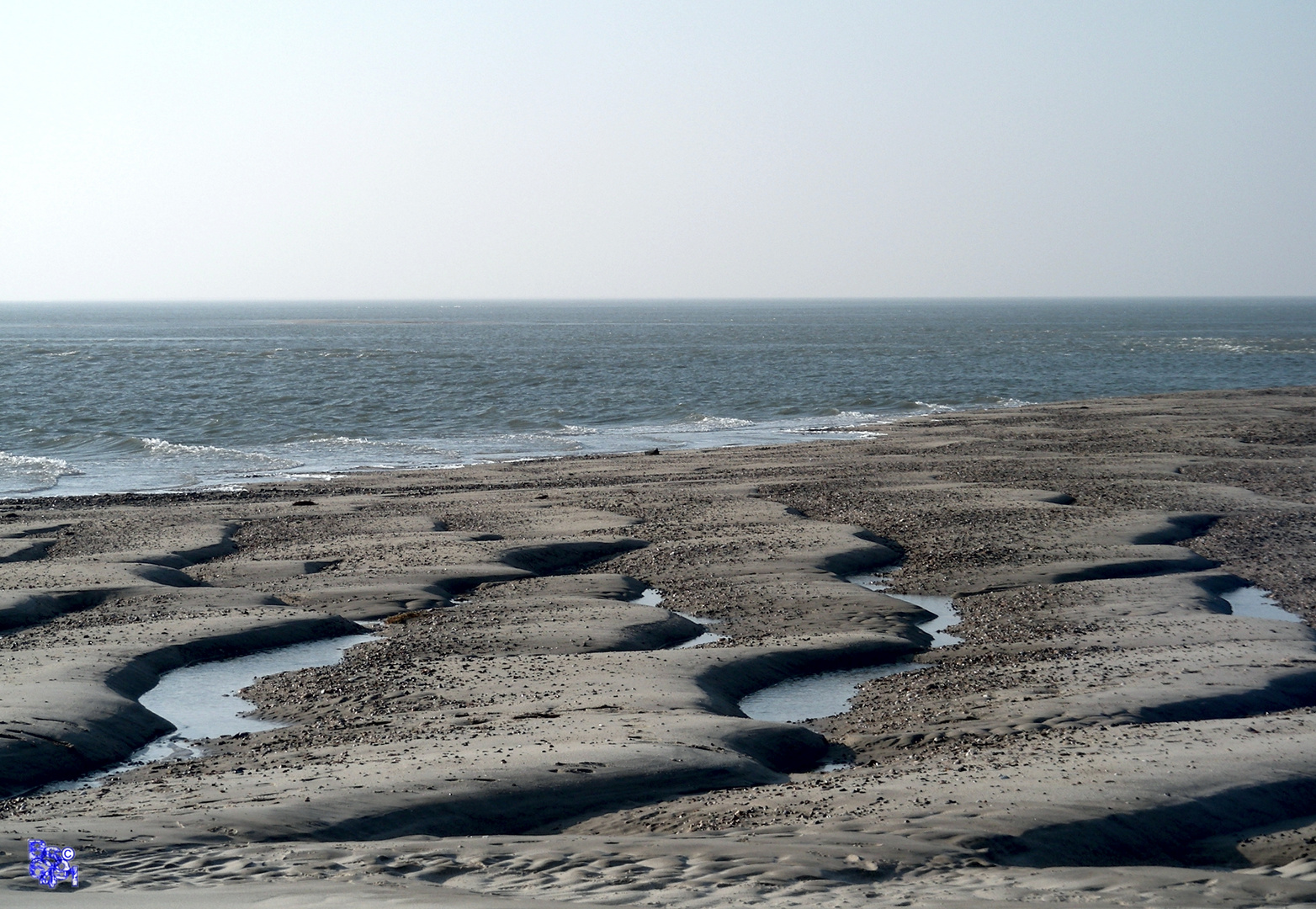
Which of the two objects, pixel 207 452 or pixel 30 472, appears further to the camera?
pixel 207 452

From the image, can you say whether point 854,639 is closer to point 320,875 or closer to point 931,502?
point 320,875

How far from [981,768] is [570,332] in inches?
4365

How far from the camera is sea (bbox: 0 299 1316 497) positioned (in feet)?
97.8

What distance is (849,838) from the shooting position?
5.66 meters

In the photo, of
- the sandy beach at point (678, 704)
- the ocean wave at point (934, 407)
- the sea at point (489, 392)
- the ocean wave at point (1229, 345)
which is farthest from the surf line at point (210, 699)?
the ocean wave at point (1229, 345)

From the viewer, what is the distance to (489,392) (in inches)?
1829

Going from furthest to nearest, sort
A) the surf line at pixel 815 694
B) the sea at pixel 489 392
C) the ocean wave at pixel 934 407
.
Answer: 1. the ocean wave at pixel 934 407
2. the sea at pixel 489 392
3. the surf line at pixel 815 694

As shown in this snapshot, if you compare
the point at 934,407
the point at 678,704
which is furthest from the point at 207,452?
the point at 678,704

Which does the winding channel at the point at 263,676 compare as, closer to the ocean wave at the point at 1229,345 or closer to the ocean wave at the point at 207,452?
the ocean wave at the point at 207,452

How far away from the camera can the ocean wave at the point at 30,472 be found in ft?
78.7

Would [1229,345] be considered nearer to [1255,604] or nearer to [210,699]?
[1255,604]

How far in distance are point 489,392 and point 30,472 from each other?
2175cm

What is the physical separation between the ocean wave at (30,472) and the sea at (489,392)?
0.10 m

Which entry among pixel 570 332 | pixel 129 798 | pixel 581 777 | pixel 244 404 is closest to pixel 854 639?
pixel 581 777
